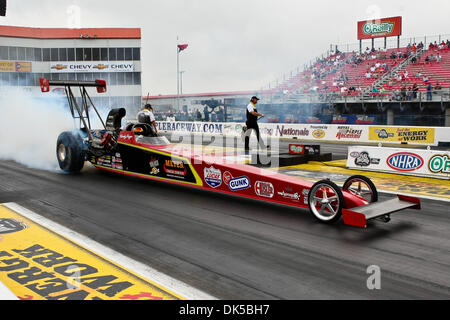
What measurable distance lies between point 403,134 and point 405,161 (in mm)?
9427

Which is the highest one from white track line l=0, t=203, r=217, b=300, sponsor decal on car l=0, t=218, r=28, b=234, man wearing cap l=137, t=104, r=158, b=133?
man wearing cap l=137, t=104, r=158, b=133

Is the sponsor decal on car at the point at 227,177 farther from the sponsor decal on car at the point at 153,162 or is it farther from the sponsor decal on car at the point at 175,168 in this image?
the sponsor decal on car at the point at 153,162

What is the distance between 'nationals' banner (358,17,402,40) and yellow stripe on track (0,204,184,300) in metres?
41.7

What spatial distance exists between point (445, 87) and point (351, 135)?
10.5 m

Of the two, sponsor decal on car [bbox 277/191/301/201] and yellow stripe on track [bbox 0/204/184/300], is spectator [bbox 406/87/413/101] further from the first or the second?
yellow stripe on track [bbox 0/204/184/300]

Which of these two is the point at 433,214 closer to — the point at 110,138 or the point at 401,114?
the point at 110,138

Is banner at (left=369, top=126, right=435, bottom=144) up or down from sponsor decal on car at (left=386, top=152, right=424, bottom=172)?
up

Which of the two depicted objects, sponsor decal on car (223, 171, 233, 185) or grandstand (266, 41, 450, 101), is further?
grandstand (266, 41, 450, 101)

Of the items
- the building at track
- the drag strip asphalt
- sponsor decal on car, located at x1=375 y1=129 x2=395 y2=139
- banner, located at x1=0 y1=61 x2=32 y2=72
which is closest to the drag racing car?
the drag strip asphalt

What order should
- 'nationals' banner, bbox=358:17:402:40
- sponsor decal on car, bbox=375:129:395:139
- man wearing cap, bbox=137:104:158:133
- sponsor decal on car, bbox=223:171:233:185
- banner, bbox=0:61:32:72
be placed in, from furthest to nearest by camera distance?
1. banner, bbox=0:61:32:72
2. 'nationals' banner, bbox=358:17:402:40
3. sponsor decal on car, bbox=375:129:395:139
4. man wearing cap, bbox=137:104:158:133
5. sponsor decal on car, bbox=223:171:233:185

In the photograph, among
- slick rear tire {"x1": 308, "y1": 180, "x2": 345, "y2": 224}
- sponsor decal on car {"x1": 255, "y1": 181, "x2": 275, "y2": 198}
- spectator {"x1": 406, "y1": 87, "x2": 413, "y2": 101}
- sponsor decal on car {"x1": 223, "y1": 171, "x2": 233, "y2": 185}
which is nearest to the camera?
slick rear tire {"x1": 308, "y1": 180, "x2": 345, "y2": 224}

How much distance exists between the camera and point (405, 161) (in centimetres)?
1119

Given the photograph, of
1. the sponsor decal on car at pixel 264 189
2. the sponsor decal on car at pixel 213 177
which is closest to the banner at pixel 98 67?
the sponsor decal on car at pixel 213 177

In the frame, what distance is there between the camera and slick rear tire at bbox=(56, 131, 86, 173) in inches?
412
